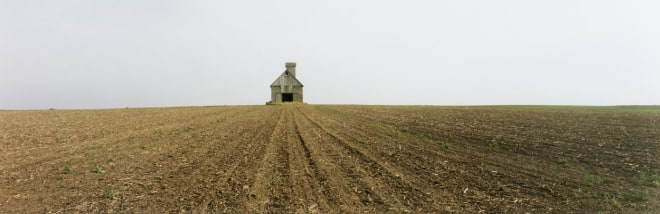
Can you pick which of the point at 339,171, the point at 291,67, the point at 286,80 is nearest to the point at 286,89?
the point at 286,80

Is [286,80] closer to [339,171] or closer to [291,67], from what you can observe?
[291,67]

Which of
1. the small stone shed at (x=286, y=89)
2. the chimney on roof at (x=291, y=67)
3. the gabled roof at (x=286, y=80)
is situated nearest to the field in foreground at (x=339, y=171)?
the small stone shed at (x=286, y=89)

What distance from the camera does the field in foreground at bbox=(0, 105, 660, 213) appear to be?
933cm

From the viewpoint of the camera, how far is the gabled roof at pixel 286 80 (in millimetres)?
63219

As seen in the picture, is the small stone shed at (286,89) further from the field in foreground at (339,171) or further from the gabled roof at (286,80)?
the field in foreground at (339,171)

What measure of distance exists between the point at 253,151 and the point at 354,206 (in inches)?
→ 260

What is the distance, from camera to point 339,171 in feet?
39.1

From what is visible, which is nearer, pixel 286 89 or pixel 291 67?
pixel 286 89

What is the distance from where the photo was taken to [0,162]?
44.1 feet

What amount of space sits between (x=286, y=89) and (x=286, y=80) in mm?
1494

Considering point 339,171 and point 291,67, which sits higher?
point 291,67

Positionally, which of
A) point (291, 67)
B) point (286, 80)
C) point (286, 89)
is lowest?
point (286, 89)

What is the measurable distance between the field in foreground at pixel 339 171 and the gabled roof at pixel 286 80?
144 ft

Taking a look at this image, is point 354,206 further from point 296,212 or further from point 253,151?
point 253,151
